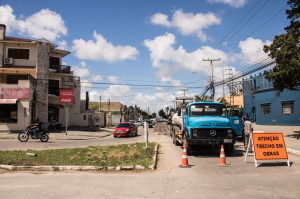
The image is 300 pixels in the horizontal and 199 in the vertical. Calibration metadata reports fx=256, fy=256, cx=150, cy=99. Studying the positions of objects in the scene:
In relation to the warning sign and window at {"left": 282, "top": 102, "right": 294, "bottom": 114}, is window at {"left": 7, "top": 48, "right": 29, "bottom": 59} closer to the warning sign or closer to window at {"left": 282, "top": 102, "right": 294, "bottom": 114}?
the warning sign

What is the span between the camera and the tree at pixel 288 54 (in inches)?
682

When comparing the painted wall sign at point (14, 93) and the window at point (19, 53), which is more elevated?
the window at point (19, 53)

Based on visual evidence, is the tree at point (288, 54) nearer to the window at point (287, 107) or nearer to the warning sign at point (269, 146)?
the warning sign at point (269, 146)

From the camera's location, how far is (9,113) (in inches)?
1026

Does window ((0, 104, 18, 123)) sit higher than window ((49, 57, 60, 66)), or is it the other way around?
window ((49, 57, 60, 66))

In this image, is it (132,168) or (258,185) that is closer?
(258,185)

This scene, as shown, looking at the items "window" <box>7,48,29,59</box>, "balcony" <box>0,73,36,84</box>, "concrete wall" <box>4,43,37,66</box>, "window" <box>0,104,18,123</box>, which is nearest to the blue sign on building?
"window" <box>0,104,18,123</box>

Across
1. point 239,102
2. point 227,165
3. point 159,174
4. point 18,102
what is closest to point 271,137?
point 227,165

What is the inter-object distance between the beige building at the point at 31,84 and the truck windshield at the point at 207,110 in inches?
614

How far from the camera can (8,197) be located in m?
5.68

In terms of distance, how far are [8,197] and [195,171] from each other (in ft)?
17.9

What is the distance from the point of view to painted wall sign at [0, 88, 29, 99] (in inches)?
993

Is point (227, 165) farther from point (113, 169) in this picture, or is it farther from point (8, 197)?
point (8, 197)

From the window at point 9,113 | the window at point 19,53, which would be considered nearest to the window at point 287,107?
the window at point 9,113
